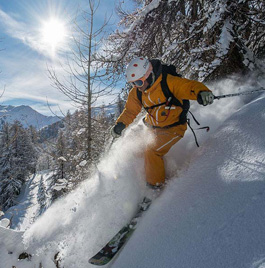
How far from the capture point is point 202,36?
177 inches

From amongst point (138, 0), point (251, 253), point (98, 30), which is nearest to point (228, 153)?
point (251, 253)

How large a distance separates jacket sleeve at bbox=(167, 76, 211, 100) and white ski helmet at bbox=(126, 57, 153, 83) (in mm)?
405

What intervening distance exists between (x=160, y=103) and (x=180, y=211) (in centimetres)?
184

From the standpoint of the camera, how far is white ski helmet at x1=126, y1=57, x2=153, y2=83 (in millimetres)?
3225

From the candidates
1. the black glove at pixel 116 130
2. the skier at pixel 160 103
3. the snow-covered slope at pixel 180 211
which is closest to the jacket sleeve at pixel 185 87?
the skier at pixel 160 103

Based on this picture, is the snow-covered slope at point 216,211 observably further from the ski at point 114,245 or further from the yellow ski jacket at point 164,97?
the yellow ski jacket at point 164,97

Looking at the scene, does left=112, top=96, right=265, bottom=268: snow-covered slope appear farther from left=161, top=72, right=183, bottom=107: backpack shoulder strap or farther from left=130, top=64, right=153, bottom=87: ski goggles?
left=130, top=64, right=153, bottom=87: ski goggles

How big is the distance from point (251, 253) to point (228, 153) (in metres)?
1.39

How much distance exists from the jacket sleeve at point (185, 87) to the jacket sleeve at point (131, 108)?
919 mm

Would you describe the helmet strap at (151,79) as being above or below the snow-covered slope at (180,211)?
Answer: above

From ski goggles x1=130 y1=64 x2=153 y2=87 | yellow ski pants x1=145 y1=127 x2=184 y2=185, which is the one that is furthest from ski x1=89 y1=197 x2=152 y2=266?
ski goggles x1=130 y1=64 x2=153 y2=87

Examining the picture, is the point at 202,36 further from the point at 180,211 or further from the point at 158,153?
the point at 180,211

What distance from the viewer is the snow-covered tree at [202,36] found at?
3861 mm

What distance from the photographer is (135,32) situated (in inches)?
189
